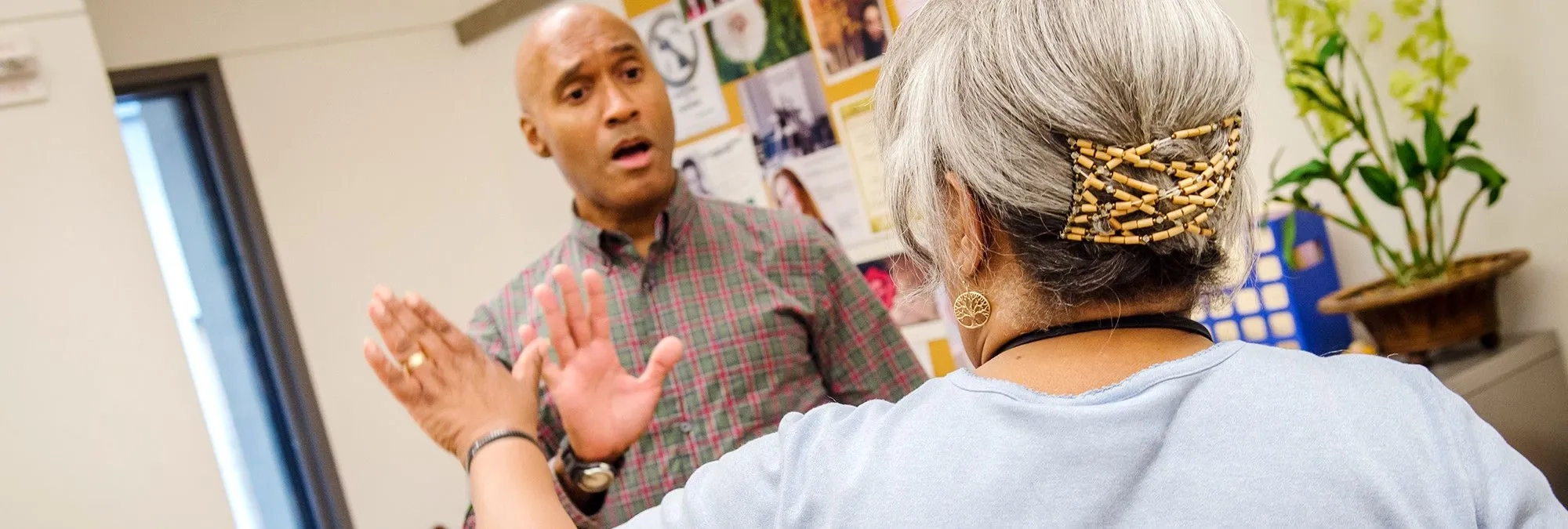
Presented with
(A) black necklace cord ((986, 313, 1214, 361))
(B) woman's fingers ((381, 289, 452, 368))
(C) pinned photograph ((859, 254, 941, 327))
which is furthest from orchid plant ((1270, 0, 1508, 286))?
(B) woman's fingers ((381, 289, 452, 368))

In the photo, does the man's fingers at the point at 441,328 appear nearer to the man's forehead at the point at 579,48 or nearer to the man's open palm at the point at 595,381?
the man's open palm at the point at 595,381

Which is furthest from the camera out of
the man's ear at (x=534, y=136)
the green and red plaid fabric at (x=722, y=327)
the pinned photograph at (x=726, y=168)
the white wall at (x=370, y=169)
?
the white wall at (x=370, y=169)

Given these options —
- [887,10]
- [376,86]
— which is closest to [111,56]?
[376,86]

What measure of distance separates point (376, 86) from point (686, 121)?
3.99 ft

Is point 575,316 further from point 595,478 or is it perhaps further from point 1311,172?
point 1311,172

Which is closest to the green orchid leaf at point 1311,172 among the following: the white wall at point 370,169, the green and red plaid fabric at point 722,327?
the green and red plaid fabric at point 722,327

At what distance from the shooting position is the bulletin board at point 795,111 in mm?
3031

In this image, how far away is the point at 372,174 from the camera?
13.4 ft

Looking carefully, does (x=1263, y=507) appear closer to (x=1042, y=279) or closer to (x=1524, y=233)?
(x=1042, y=279)

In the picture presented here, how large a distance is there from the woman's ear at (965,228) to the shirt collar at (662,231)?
108 cm

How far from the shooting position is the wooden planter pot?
2223 mm

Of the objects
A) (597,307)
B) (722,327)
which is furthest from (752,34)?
(597,307)

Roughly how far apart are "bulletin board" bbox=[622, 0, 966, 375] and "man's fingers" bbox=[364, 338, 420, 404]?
1650mm

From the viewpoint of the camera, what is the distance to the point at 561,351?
1.54 m
